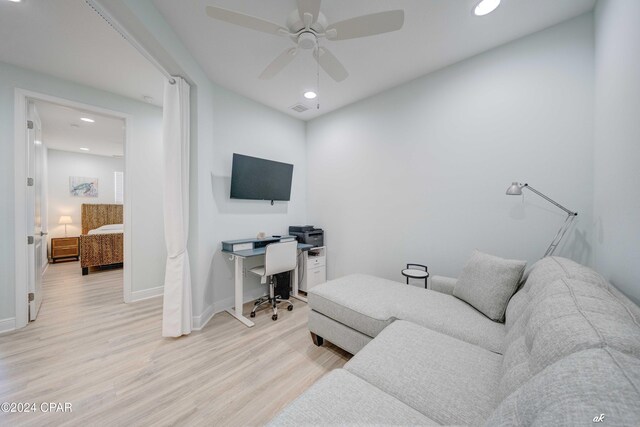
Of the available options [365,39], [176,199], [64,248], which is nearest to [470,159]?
[365,39]

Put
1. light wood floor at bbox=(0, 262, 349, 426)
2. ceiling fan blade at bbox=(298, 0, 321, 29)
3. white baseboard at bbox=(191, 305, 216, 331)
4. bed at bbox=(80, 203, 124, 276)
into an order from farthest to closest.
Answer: bed at bbox=(80, 203, 124, 276) < white baseboard at bbox=(191, 305, 216, 331) < light wood floor at bbox=(0, 262, 349, 426) < ceiling fan blade at bbox=(298, 0, 321, 29)

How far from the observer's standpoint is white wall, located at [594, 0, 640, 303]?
1.13m

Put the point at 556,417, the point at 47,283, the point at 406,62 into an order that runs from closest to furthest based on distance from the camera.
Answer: the point at 556,417
the point at 406,62
the point at 47,283

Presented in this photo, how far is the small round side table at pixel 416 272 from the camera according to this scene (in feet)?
7.61

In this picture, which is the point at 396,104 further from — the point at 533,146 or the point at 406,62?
the point at 533,146

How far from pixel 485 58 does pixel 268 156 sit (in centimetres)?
274

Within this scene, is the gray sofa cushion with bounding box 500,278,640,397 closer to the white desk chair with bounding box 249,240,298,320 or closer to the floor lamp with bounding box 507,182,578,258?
the floor lamp with bounding box 507,182,578,258

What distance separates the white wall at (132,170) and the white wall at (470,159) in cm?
267

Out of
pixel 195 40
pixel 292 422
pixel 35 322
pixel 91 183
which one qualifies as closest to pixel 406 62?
pixel 195 40

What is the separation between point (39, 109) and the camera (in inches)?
126

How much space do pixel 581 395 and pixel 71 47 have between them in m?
3.87

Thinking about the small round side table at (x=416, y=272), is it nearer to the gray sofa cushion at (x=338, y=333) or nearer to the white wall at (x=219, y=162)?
the gray sofa cushion at (x=338, y=333)

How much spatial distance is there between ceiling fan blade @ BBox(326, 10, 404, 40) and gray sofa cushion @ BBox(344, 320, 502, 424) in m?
1.92

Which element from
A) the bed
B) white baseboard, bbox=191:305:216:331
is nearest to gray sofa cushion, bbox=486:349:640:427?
white baseboard, bbox=191:305:216:331
